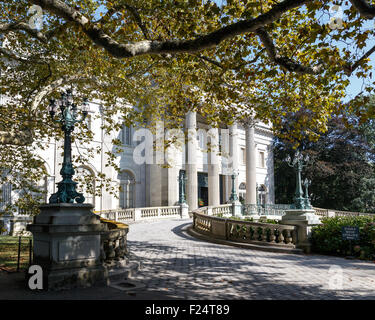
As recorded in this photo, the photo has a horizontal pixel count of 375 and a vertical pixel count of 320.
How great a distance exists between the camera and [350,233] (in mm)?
11203

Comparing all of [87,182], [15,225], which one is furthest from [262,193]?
[87,182]

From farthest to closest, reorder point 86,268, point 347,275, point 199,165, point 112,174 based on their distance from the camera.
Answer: point 199,165 → point 112,174 → point 347,275 → point 86,268

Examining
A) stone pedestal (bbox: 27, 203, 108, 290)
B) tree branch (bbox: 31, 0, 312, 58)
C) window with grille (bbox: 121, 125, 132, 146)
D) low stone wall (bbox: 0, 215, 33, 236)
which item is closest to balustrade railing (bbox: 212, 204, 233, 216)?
window with grille (bbox: 121, 125, 132, 146)

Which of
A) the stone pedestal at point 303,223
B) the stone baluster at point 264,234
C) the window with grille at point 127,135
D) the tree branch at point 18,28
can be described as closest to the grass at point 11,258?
the tree branch at point 18,28

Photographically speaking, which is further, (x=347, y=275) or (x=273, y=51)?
(x=347, y=275)

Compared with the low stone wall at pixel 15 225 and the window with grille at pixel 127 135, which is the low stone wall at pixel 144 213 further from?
the window with grille at pixel 127 135

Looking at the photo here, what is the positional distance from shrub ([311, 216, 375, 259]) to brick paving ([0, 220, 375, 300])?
641 millimetres

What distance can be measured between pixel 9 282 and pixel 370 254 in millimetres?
9981

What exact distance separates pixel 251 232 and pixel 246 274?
208 inches

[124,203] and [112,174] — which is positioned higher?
[112,174]

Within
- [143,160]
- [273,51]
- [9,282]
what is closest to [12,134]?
[9,282]

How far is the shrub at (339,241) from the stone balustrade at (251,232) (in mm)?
757
